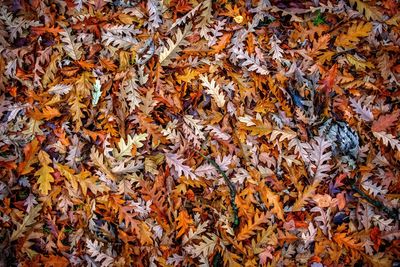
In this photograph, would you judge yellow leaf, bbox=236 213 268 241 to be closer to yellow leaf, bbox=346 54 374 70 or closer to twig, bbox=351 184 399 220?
twig, bbox=351 184 399 220

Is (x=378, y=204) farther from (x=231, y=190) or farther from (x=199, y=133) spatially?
(x=199, y=133)

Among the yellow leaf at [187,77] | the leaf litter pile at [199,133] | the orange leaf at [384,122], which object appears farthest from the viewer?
the yellow leaf at [187,77]

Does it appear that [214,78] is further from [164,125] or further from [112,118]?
[112,118]

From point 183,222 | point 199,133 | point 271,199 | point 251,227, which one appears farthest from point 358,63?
point 183,222

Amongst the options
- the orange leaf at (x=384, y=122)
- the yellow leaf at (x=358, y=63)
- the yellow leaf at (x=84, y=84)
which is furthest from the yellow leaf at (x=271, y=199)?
the yellow leaf at (x=84, y=84)

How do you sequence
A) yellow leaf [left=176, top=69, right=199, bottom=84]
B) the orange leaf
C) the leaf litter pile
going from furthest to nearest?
yellow leaf [left=176, top=69, right=199, bottom=84] < the orange leaf < the leaf litter pile

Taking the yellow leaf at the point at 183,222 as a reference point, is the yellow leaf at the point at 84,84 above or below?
above

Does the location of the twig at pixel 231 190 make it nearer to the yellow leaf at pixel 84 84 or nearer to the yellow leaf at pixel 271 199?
the yellow leaf at pixel 271 199

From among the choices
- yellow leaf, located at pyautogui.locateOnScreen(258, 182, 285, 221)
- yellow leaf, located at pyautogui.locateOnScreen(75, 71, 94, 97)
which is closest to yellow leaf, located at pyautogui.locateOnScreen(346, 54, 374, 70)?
yellow leaf, located at pyautogui.locateOnScreen(258, 182, 285, 221)

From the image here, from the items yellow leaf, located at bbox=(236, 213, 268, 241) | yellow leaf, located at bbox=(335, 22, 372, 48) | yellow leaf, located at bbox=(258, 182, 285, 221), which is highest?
yellow leaf, located at bbox=(335, 22, 372, 48)
